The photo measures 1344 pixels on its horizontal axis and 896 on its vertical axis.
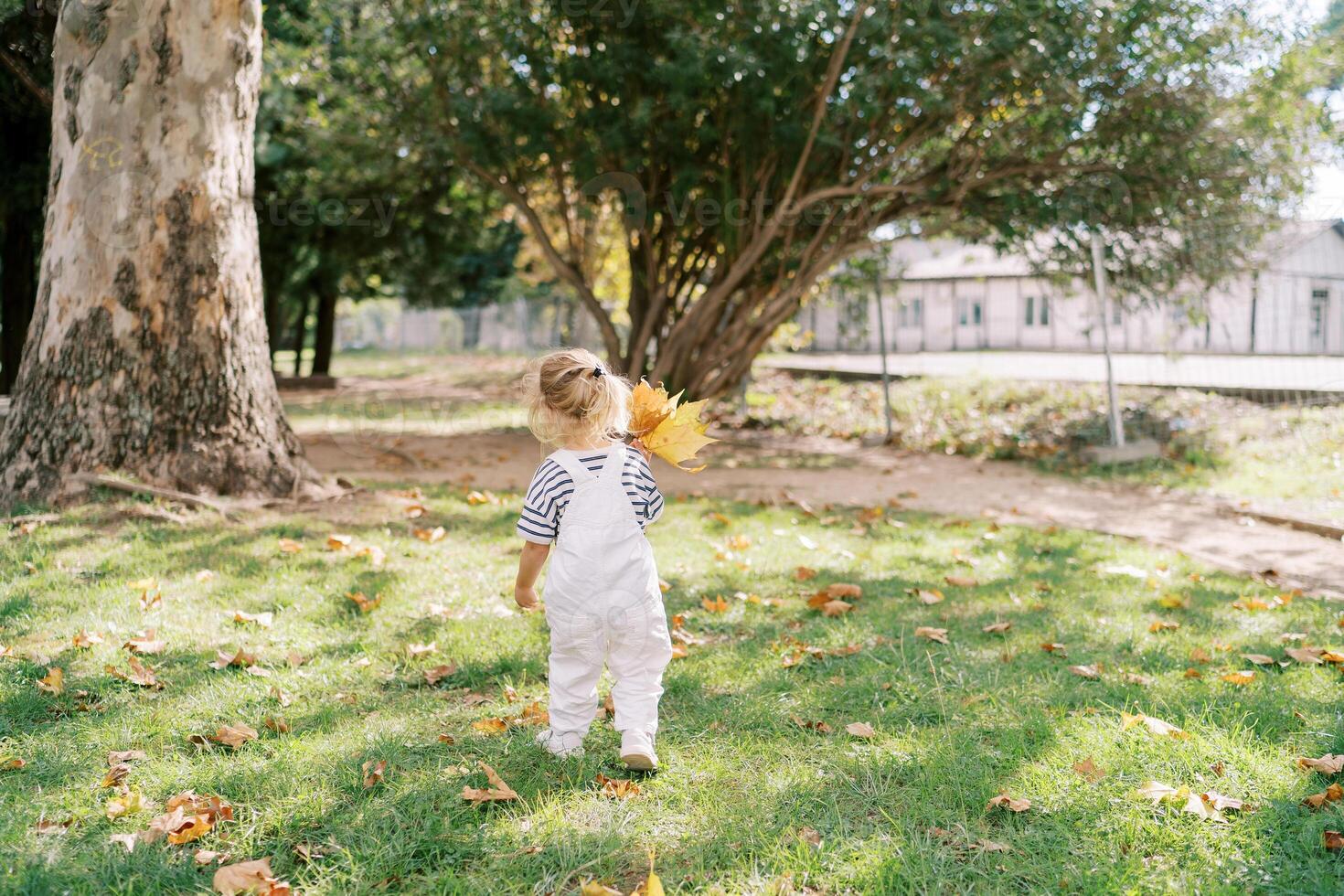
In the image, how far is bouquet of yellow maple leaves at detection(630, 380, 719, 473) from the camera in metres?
3.23

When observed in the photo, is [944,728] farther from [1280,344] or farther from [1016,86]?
[1280,344]

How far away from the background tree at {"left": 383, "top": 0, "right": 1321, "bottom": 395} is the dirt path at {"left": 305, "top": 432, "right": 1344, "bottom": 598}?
2.50 meters

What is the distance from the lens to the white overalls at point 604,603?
3037 mm

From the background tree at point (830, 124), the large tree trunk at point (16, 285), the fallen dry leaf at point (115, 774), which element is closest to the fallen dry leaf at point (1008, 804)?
the fallen dry leaf at point (115, 774)

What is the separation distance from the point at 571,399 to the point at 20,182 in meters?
13.7

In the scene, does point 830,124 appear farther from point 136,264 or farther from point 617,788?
point 617,788

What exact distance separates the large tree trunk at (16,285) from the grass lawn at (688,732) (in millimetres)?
10354

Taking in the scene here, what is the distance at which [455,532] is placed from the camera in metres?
6.23

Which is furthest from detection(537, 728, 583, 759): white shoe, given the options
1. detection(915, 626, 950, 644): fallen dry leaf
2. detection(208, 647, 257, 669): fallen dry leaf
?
detection(915, 626, 950, 644): fallen dry leaf

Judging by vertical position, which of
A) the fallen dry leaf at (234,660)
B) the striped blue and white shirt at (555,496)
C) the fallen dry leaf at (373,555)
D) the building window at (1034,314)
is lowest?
the fallen dry leaf at (234,660)

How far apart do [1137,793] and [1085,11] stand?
8907 millimetres

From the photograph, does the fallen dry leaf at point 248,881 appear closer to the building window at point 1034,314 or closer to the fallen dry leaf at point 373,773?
the fallen dry leaf at point 373,773

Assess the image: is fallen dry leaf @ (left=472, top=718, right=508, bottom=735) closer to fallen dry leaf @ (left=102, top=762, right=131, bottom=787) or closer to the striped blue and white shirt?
the striped blue and white shirt

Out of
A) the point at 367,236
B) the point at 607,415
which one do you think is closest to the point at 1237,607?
the point at 607,415
